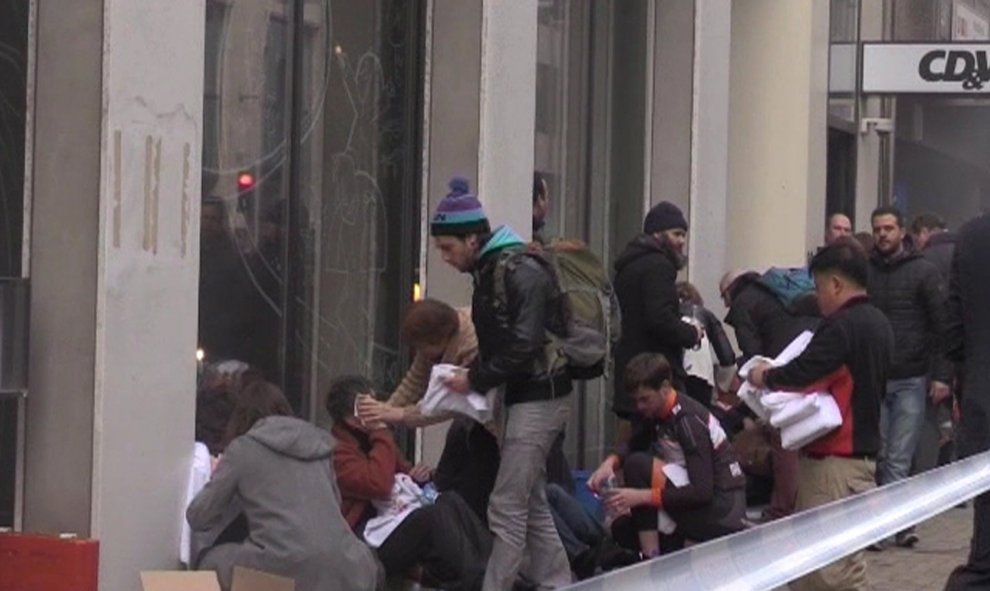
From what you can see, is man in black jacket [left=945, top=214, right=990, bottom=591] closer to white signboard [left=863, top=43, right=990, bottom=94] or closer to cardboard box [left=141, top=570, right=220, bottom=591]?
cardboard box [left=141, top=570, right=220, bottom=591]

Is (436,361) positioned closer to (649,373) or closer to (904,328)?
(649,373)

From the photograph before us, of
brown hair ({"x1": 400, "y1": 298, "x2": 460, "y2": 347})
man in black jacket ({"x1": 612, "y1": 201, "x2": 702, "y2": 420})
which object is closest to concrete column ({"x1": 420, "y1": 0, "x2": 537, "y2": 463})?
man in black jacket ({"x1": 612, "y1": 201, "x2": 702, "y2": 420})

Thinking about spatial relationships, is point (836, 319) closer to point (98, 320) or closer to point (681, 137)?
point (98, 320)

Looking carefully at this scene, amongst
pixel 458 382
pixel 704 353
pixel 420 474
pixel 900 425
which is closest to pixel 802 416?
pixel 458 382

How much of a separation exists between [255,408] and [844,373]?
8.27ft

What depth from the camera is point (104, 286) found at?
28.4 ft

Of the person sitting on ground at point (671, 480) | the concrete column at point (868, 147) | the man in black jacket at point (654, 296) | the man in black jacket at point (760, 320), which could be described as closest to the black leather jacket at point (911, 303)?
the man in black jacket at point (760, 320)

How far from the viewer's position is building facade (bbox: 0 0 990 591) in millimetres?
8758

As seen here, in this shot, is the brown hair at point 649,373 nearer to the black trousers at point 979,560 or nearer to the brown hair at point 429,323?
the brown hair at point 429,323

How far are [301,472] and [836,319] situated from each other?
8.04 feet

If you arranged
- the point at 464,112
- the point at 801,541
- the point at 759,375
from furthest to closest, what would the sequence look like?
the point at 464,112, the point at 759,375, the point at 801,541

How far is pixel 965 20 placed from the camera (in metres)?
27.1

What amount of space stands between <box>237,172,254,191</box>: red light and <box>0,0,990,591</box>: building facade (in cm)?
2

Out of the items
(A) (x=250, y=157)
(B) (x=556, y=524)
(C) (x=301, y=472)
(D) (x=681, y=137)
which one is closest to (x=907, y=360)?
(D) (x=681, y=137)
